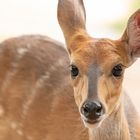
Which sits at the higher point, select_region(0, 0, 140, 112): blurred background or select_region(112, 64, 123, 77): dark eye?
select_region(112, 64, 123, 77): dark eye

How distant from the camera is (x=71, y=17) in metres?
4.26

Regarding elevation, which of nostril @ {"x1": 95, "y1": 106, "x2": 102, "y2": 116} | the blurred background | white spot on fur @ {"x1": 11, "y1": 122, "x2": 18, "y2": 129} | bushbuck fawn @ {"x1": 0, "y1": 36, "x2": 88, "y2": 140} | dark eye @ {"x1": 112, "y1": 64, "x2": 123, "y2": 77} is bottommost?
the blurred background

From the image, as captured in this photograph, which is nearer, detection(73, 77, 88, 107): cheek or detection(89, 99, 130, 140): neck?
detection(73, 77, 88, 107): cheek

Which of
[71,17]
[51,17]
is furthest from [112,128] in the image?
[51,17]

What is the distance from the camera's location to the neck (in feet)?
13.1

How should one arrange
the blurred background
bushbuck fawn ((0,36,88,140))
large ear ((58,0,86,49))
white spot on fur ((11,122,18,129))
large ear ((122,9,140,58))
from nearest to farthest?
large ear ((122,9,140,58))
large ear ((58,0,86,49))
bushbuck fawn ((0,36,88,140))
white spot on fur ((11,122,18,129))
the blurred background

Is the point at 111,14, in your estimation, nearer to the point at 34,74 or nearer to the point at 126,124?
the point at 34,74

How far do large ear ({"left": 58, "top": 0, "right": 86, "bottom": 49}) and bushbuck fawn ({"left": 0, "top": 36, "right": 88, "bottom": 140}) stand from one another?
0.48 m

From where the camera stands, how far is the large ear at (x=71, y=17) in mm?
4214

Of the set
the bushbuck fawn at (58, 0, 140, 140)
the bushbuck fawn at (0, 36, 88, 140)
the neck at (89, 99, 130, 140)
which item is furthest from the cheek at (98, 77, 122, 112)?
the bushbuck fawn at (0, 36, 88, 140)

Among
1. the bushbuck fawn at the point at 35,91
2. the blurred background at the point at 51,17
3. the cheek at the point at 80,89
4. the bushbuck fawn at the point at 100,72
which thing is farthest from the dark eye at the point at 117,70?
the blurred background at the point at 51,17

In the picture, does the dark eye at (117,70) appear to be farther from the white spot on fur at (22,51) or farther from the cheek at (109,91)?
the white spot on fur at (22,51)

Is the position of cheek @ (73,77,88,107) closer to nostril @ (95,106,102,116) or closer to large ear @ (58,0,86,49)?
nostril @ (95,106,102,116)

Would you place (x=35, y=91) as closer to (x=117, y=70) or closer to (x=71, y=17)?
(x=71, y=17)
